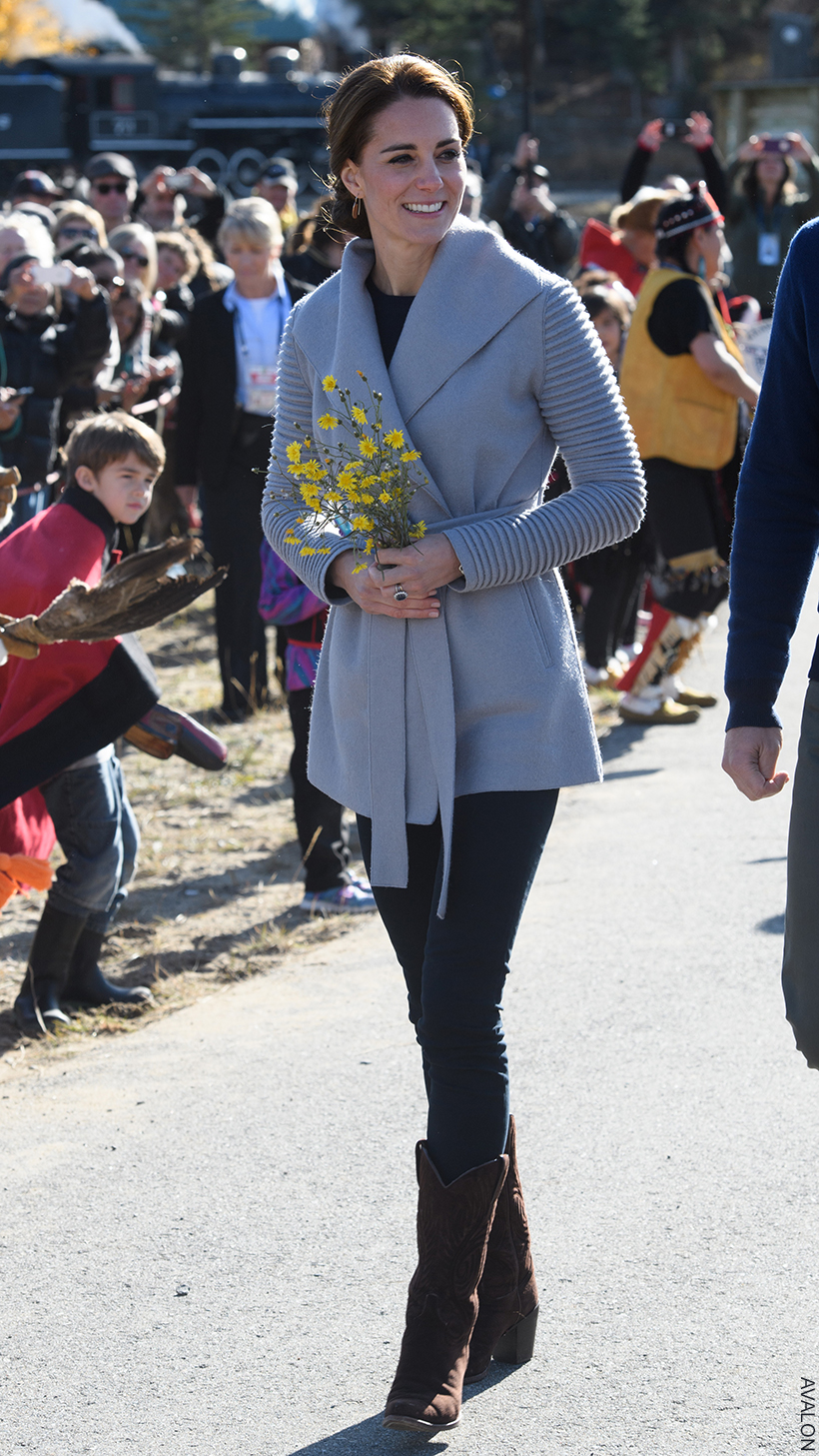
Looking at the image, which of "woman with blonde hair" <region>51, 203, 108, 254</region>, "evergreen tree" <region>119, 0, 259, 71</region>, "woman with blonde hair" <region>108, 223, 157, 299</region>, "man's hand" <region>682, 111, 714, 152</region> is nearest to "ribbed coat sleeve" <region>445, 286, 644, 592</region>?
"woman with blonde hair" <region>51, 203, 108, 254</region>

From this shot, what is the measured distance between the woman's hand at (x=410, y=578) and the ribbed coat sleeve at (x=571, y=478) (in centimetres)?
3

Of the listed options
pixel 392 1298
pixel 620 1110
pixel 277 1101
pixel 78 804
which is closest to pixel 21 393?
pixel 78 804

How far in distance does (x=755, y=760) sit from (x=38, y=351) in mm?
5313

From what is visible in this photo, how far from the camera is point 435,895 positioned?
102 inches

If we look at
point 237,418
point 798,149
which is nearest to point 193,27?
point 798,149

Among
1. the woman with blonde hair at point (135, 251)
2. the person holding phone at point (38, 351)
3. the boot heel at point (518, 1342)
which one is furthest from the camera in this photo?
the woman with blonde hair at point (135, 251)

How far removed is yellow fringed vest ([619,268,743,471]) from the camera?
22.5 ft

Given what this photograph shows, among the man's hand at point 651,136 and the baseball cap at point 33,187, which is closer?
the man's hand at point 651,136

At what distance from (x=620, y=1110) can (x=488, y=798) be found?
4.52 ft

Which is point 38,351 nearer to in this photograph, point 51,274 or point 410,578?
point 51,274

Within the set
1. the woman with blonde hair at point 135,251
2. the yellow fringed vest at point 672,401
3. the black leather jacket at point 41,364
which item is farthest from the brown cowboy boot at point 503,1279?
the woman with blonde hair at point 135,251

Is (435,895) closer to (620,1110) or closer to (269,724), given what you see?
(620,1110)

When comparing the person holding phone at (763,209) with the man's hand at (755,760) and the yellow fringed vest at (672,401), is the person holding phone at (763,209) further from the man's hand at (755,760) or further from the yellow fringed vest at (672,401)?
the man's hand at (755,760)

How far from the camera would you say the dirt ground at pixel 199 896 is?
4.79 metres
